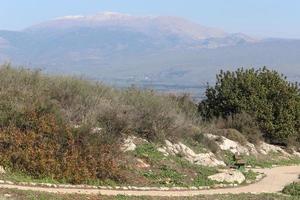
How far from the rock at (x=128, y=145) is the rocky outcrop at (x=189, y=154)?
1466mm

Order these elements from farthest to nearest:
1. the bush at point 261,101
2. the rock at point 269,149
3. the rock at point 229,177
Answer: the bush at point 261,101 → the rock at point 269,149 → the rock at point 229,177

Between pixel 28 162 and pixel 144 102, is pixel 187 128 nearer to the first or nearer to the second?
pixel 144 102

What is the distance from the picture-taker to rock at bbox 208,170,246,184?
82.3 feet

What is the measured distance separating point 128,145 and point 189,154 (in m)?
4.35

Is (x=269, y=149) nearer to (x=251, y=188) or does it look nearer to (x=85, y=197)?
(x=251, y=188)

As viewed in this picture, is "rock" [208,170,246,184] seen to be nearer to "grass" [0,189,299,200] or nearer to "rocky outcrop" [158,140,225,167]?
"grass" [0,189,299,200]

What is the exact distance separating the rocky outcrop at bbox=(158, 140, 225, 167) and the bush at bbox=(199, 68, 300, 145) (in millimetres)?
12089

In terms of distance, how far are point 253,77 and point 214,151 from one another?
12.3 m

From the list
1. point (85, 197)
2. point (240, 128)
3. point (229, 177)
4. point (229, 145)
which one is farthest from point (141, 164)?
point (240, 128)

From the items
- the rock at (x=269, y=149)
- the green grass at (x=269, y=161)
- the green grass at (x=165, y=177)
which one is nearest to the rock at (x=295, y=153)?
the rock at (x=269, y=149)

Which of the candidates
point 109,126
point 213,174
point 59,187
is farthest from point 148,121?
point 59,187

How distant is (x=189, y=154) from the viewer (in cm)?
3034

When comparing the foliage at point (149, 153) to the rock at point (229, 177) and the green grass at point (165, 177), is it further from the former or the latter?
the rock at point (229, 177)

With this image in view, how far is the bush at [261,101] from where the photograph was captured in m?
42.6
